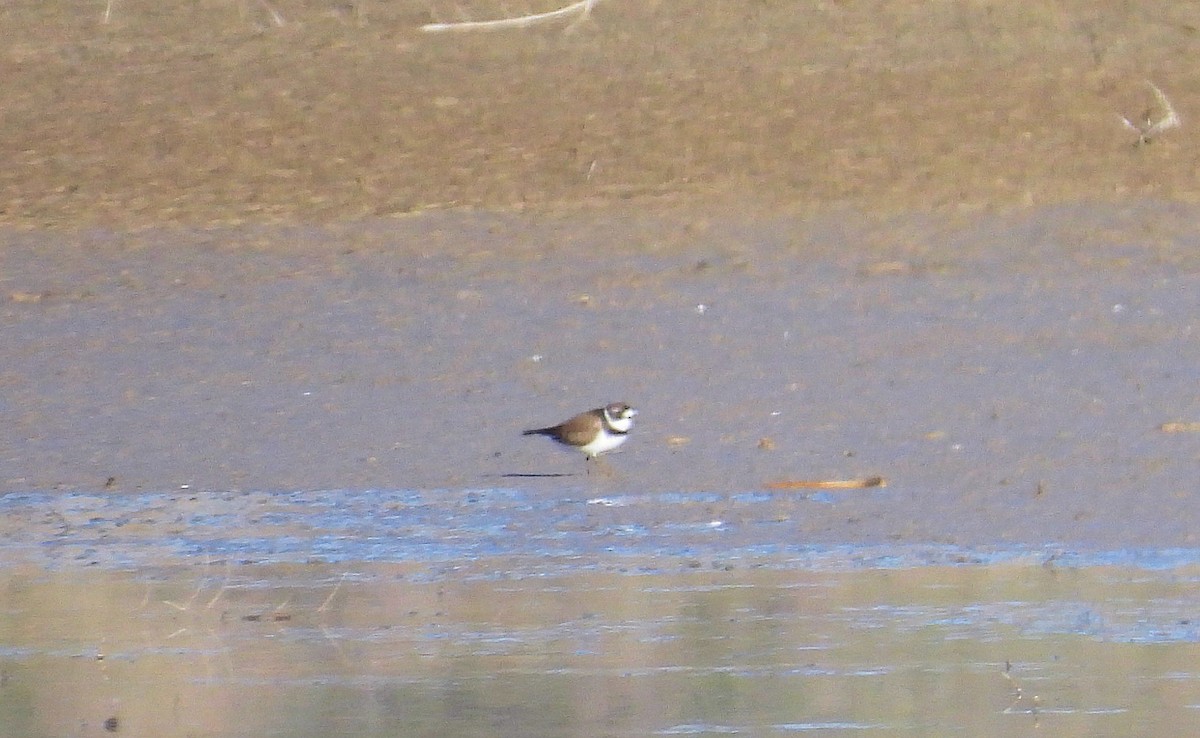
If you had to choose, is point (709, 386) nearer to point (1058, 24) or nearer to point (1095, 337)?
point (1095, 337)

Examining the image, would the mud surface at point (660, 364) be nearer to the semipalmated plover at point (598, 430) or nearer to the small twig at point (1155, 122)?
the semipalmated plover at point (598, 430)

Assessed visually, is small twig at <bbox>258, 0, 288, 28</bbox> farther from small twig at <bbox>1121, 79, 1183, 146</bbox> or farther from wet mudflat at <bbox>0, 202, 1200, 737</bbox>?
small twig at <bbox>1121, 79, 1183, 146</bbox>

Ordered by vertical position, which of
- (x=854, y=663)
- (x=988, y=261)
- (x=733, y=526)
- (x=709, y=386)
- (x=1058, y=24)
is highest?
(x=854, y=663)

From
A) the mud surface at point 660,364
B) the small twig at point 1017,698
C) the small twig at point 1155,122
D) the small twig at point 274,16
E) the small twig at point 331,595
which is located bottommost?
the small twig at point 1155,122

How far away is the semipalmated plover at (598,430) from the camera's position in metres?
8.37

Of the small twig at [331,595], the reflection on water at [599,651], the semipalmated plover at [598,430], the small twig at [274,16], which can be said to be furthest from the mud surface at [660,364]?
the small twig at [274,16]

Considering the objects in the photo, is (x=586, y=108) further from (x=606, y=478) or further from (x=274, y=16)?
(x=606, y=478)

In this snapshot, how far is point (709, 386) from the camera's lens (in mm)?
9695

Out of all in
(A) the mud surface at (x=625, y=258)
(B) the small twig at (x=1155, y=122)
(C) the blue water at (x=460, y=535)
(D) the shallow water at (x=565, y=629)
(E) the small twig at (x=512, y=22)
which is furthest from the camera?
(E) the small twig at (x=512, y=22)

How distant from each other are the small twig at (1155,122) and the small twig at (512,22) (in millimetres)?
3899

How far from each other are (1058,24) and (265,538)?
8797 millimetres

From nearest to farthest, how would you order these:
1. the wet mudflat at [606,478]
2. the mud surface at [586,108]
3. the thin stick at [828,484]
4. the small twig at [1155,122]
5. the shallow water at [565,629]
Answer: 1. the shallow water at [565,629]
2. the wet mudflat at [606,478]
3. the thin stick at [828,484]
4. the mud surface at [586,108]
5. the small twig at [1155,122]

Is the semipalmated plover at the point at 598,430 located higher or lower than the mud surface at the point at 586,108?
higher

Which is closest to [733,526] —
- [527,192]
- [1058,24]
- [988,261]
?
[988,261]
